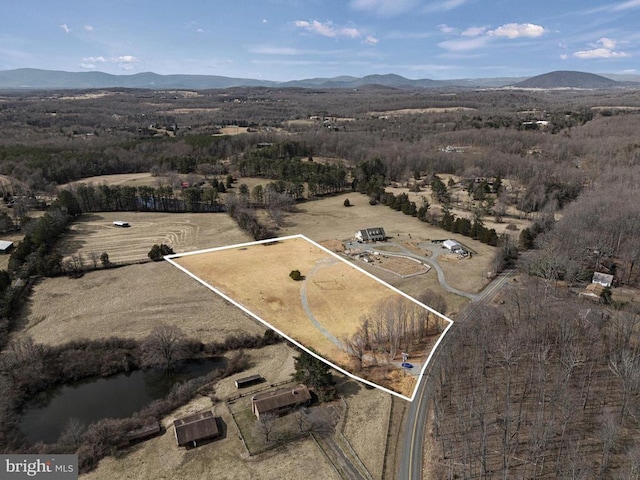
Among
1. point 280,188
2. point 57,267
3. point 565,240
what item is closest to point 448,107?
point 280,188

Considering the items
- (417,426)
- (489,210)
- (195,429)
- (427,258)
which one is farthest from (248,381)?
(489,210)

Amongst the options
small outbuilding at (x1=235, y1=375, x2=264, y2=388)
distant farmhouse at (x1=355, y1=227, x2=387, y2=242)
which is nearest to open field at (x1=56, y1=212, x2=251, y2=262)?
distant farmhouse at (x1=355, y1=227, x2=387, y2=242)

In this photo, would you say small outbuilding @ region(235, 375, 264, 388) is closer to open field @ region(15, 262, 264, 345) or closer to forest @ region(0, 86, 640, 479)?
open field @ region(15, 262, 264, 345)

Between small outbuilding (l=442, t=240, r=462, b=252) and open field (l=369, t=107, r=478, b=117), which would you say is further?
open field (l=369, t=107, r=478, b=117)

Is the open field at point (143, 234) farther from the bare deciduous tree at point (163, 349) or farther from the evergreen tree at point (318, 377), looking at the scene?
the evergreen tree at point (318, 377)

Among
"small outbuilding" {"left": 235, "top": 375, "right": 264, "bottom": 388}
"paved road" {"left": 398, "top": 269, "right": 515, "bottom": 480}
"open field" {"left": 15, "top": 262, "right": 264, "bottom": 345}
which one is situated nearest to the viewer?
"paved road" {"left": 398, "top": 269, "right": 515, "bottom": 480}
